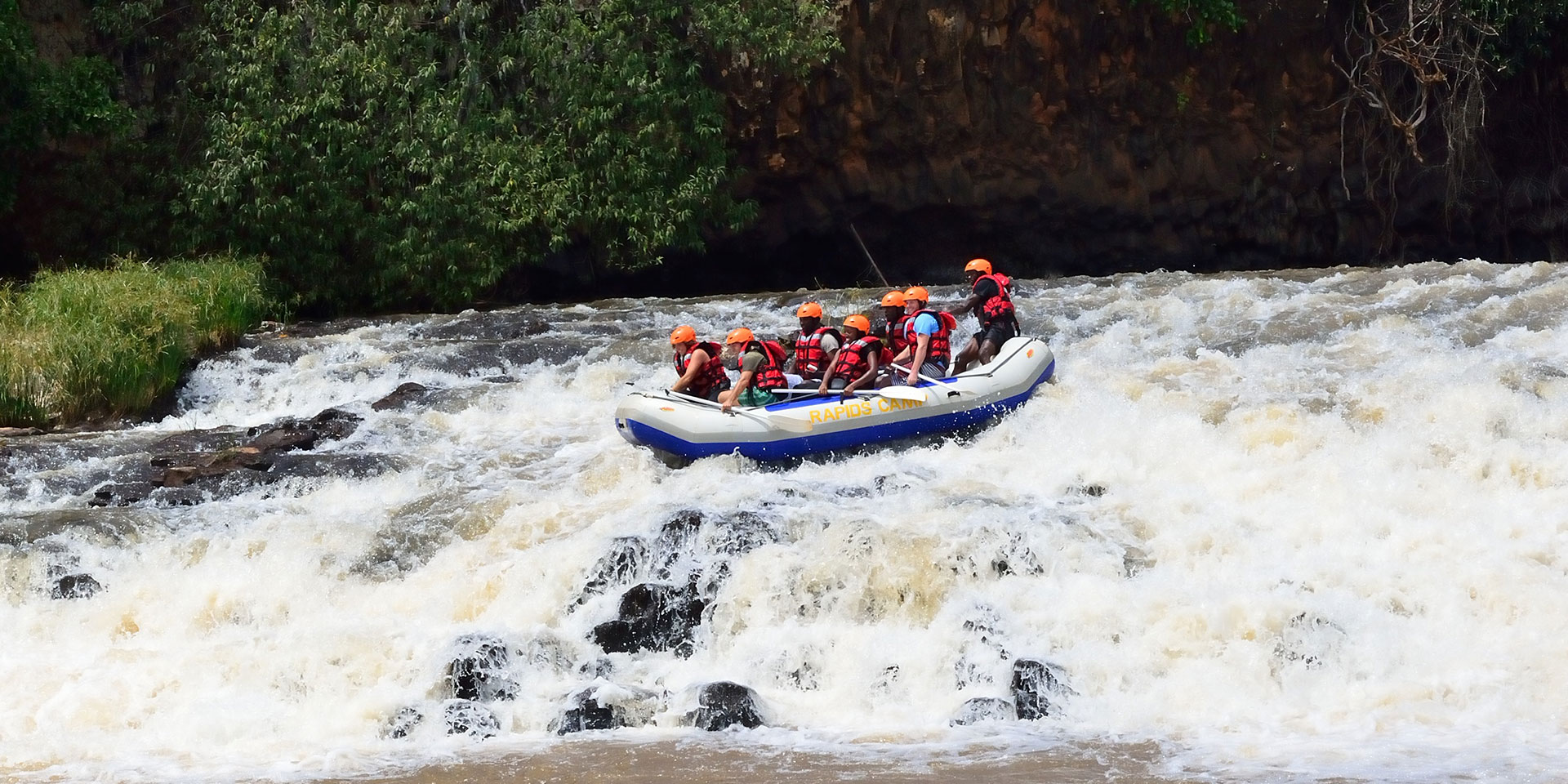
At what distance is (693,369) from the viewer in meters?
11.0

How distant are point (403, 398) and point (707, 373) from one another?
2.95 m

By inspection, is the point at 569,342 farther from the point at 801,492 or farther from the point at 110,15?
the point at 110,15

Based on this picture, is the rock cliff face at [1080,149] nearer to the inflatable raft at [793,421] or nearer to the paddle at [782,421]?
the inflatable raft at [793,421]

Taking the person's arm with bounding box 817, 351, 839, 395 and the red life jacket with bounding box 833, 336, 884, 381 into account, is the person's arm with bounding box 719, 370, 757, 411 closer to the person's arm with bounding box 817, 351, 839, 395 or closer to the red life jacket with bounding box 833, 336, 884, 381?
the person's arm with bounding box 817, 351, 839, 395

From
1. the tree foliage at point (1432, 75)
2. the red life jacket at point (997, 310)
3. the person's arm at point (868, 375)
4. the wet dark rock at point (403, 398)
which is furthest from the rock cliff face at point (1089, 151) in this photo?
the person's arm at point (868, 375)

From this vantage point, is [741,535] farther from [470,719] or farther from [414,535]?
[414,535]

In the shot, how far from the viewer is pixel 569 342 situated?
47.6 ft

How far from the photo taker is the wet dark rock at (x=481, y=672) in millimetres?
7629

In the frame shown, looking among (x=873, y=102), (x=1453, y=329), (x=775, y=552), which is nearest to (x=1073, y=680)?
(x=775, y=552)

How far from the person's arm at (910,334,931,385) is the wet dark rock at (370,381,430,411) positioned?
4.02 metres

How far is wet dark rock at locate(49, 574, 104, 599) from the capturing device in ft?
29.0

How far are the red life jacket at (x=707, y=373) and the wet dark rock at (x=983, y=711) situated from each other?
173 inches

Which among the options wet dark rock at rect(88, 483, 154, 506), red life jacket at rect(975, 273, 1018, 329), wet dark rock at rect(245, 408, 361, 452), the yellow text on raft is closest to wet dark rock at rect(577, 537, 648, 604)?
the yellow text on raft

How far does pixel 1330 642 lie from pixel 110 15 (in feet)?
51.4
